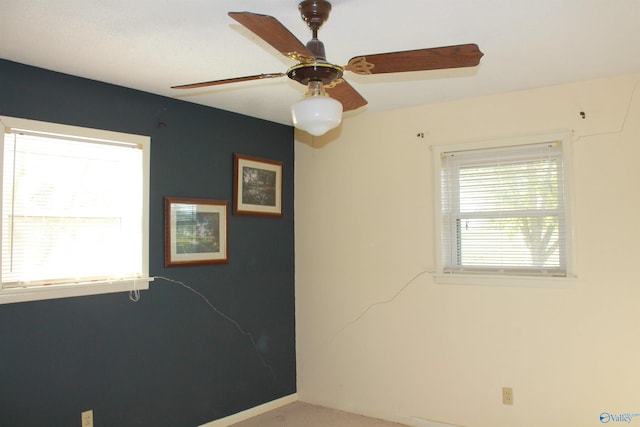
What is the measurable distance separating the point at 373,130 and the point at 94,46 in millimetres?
2161

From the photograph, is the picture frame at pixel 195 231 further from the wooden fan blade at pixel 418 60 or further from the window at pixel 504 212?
the wooden fan blade at pixel 418 60

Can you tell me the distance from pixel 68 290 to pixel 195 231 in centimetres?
97

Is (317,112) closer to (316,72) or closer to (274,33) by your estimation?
(316,72)

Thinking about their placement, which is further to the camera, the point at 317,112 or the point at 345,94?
the point at 345,94

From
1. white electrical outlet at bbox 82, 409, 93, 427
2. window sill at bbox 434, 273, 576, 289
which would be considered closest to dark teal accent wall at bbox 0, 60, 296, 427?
white electrical outlet at bbox 82, 409, 93, 427

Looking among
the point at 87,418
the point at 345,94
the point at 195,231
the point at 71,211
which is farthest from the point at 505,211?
the point at 87,418

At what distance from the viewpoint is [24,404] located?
113 inches

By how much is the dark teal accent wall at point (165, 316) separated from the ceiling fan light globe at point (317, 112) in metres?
1.75

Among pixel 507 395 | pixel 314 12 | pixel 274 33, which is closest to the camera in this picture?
pixel 274 33

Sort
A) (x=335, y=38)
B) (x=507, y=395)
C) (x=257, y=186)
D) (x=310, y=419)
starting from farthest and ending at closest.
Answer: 1. (x=257, y=186)
2. (x=310, y=419)
3. (x=507, y=395)
4. (x=335, y=38)

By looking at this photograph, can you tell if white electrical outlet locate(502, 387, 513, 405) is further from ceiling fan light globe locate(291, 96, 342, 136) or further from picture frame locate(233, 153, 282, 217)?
ceiling fan light globe locate(291, 96, 342, 136)

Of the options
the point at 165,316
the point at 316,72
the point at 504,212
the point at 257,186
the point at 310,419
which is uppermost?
the point at 316,72

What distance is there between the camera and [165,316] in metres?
3.58

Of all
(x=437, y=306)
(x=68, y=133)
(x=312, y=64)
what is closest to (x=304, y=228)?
(x=437, y=306)
